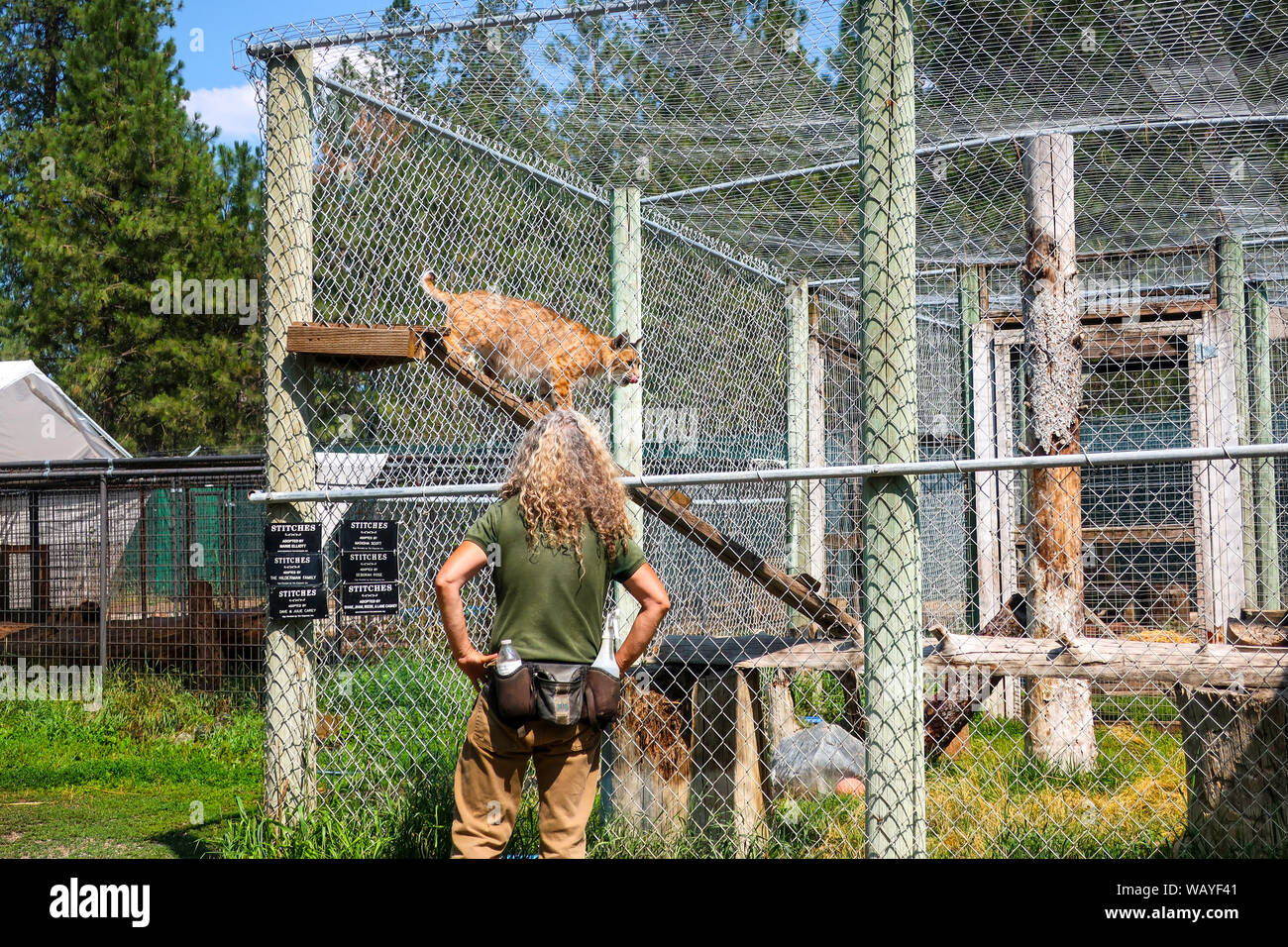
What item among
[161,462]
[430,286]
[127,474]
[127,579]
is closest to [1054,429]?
[430,286]

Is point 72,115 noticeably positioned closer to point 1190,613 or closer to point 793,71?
point 793,71

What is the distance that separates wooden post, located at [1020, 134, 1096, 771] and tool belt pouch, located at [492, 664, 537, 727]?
12.0 feet

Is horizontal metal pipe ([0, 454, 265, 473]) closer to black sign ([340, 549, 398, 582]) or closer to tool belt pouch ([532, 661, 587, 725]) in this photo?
black sign ([340, 549, 398, 582])

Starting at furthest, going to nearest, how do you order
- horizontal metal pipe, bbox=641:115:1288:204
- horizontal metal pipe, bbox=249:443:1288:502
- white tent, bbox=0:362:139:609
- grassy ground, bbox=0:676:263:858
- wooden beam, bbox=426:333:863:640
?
white tent, bbox=0:362:139:609 < grassy ground, bbox=0:676:263:858 < horizontal metal pipe, bbox=641:115:1288:204 < wooden beam, bbox=426:333:863:640 < horizontal metal pipe, bbox=249:443:1288:502

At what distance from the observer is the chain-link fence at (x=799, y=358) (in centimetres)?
405

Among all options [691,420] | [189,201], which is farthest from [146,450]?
[691,420]

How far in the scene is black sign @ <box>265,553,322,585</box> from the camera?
14.6 ft

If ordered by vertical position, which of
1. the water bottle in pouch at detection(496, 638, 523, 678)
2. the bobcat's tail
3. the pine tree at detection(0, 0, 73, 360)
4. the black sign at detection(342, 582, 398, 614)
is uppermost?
the pine tree at detection(0, 0, 73, 360)

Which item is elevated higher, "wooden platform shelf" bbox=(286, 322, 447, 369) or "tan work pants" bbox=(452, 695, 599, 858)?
"wooden platform shelf" bbox=(286, 322, 447, 369)

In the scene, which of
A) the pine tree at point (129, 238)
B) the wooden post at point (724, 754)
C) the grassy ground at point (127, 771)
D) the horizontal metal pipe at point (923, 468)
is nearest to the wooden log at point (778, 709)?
the wooden post at point (724, 754)

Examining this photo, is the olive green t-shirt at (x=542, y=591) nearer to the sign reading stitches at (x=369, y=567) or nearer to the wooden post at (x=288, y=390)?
the sign reading stitches at (x=369, y=567)

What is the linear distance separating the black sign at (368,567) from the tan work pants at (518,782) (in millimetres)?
1167

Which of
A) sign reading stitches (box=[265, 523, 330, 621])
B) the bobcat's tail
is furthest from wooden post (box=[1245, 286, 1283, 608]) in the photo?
sign reading stitches (box=[265, 523, 330, 621])

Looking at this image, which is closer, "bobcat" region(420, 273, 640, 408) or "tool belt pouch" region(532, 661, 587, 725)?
"tool belt pouch" region(532, 661, 587, 725)
